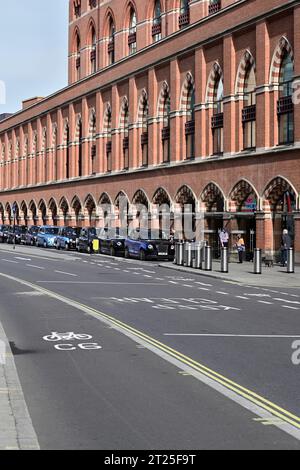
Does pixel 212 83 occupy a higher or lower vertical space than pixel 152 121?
higher

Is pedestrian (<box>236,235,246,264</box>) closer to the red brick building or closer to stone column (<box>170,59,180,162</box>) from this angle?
the red brick building

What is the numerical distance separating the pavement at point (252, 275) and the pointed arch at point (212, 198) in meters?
6.82

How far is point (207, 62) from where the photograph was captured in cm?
4506

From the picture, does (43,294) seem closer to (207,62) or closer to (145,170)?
(207,62)

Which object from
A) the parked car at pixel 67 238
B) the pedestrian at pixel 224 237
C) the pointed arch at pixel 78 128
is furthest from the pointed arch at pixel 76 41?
the pedestrian at pixel 224 237

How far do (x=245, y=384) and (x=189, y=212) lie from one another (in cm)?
3778

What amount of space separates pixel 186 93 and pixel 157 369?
129 feet

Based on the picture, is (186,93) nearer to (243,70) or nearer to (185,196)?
(185,196)

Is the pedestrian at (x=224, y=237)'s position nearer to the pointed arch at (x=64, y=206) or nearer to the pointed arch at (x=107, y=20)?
the pointed arch at (x=64, y=206)

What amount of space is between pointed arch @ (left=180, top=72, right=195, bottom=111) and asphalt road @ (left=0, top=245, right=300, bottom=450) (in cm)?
2835

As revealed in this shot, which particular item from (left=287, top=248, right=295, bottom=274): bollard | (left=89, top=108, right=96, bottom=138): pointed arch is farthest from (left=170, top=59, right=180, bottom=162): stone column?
(left=287, top=248, right=295, bottom=274): bollard

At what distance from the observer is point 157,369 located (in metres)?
10.3

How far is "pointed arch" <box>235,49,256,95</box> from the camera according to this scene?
4062 cm

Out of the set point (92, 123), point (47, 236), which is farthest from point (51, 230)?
point (92, 123)
